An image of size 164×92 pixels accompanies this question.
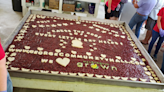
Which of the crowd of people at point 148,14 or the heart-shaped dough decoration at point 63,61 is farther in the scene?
the crowd of people at point 148,14

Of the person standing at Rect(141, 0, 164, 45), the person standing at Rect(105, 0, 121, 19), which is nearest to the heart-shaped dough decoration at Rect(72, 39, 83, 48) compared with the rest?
the person standing at Rect(105, 0, 121, 19)

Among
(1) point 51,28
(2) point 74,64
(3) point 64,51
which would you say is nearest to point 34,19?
(1) point 51,28

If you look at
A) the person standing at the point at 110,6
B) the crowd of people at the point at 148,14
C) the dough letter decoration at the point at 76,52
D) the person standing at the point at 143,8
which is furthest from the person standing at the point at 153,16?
the dough letter decoration at the point at 76,52

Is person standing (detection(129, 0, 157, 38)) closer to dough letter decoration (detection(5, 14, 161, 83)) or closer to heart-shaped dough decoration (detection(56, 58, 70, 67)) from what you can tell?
dough letter decoration (detection(5, 14, 161, 83))

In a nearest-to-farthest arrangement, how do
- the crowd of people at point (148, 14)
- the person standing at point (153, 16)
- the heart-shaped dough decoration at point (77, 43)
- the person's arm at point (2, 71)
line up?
1. the person's arm at point (2, 71)
2. the heart-shaped dough decoration at point (77, 43)
3. the crowd of people at point (148, 14)
4. the person standing at point (153, 16)

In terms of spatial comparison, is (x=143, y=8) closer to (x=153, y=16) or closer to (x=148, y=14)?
(x=148, y=14)

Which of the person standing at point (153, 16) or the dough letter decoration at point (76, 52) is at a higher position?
the person standing at point (153, 16)

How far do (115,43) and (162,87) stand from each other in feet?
3.16

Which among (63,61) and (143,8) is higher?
(143,8)

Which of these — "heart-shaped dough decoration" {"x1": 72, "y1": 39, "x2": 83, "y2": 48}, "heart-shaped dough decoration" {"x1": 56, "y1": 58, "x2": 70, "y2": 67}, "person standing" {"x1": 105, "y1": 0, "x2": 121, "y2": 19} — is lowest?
"heart-shaped dough decoration" {"x1": 56, "y1": 58, "x2": 70, "y2": 67}

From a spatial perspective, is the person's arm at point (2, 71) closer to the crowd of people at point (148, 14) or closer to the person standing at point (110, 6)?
the crowd of people at point (148, 14)

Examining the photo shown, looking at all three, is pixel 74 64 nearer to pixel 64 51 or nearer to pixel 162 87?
pixel 64 51

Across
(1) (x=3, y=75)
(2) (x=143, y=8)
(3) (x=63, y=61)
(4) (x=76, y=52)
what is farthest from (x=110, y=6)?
(1) (x=3, y=75)

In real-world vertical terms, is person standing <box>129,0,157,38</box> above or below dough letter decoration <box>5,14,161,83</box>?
above
